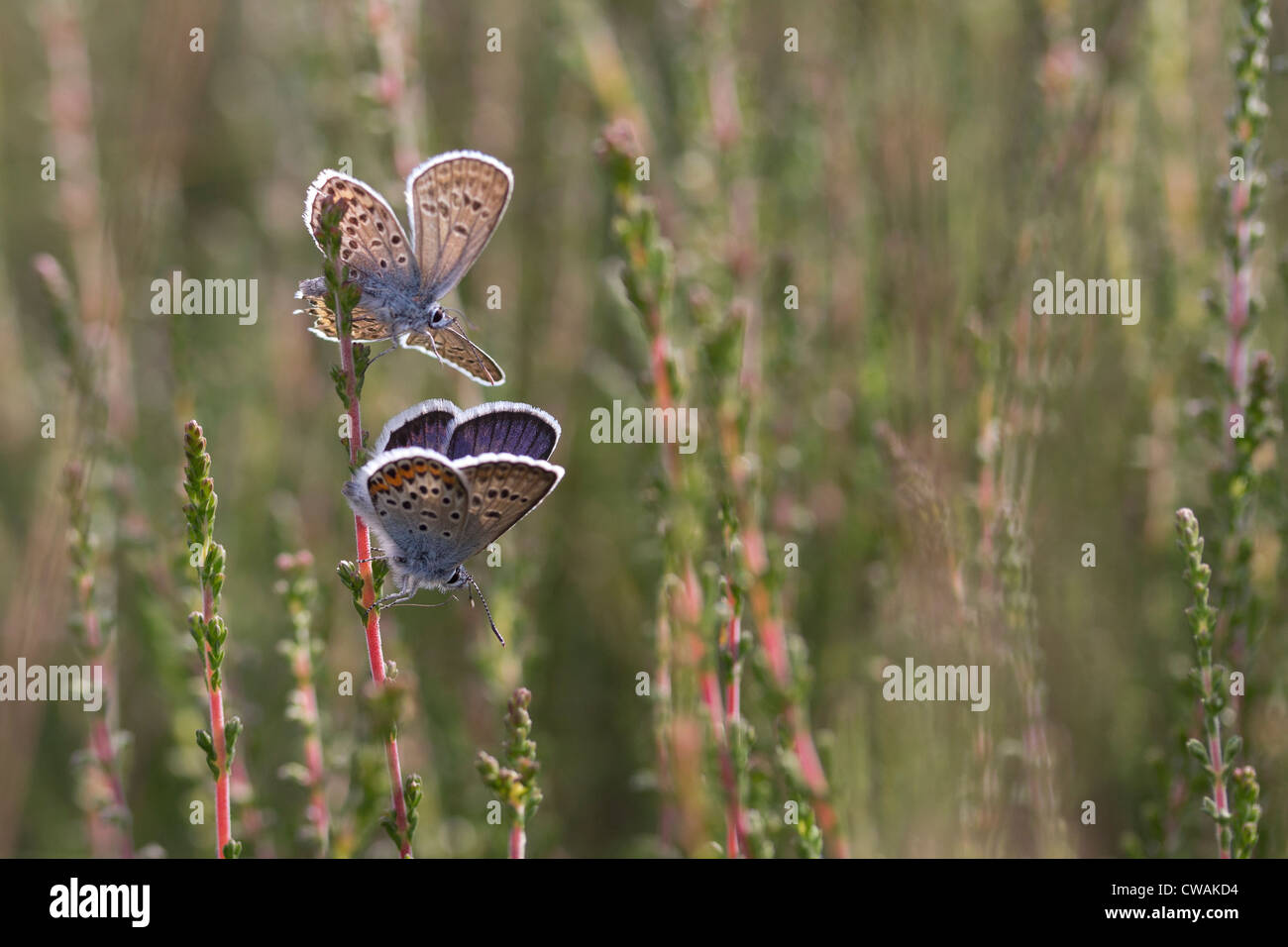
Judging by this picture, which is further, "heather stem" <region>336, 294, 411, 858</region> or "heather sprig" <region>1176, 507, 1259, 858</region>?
"heather sprig" <region>1176, 507, 1259, 858</region>

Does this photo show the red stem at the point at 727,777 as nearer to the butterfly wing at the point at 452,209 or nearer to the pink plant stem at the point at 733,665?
the pink plant stem at the point at 733,665

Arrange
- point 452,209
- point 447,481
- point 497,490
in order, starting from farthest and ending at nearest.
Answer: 1. point 452,209
2. point 497,490
3. point 447,481

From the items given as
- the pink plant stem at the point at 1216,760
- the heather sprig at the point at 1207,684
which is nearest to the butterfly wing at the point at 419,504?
the heather sprig at the point at 1207,684

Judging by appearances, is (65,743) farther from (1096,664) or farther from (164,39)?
(1096,664)

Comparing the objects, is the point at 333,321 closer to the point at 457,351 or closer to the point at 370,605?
the point at 457,351

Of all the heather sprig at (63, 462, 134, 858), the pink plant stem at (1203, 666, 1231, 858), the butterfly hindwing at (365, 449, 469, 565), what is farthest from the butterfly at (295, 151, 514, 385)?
the pink plant stem at (1203, 666, 1231, 858)

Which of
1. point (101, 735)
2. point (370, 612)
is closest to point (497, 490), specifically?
point (370, 612)

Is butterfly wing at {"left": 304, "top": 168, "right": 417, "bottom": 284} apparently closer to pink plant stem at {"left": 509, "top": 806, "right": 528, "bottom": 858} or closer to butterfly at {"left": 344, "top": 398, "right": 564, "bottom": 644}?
butterfly at {"left": 344, "top": 398, "right": 564, "bottom": 644}
